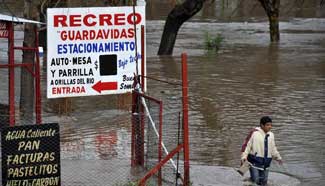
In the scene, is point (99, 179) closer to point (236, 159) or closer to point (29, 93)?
point (236, 159)

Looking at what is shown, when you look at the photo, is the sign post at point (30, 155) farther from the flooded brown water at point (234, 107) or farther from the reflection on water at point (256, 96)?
the reflection on water at point (256, 96)

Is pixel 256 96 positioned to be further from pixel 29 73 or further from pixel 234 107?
pixel 29 73

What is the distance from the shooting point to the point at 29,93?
58.2 ft

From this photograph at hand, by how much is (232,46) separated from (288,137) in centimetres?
2315

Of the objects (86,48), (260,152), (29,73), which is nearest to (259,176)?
(260,152)

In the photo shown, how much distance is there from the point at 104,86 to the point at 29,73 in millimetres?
4012

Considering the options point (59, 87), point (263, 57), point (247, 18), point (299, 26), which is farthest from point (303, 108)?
point (247, 18)

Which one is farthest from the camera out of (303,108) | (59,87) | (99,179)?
(303,108)

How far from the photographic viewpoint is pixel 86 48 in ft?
46.0

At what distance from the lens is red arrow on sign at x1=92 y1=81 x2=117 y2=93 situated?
557 inches

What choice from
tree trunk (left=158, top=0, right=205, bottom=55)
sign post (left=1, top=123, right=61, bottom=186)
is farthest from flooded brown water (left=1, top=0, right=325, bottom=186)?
sign post (left=1, top=123, right=61, bottom=186)

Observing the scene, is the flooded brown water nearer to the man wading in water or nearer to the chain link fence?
the man wading in water

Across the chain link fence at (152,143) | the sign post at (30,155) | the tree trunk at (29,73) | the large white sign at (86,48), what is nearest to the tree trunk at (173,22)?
the tree trunk at (29,73)

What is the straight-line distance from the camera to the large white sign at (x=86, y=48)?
45.7 ft
